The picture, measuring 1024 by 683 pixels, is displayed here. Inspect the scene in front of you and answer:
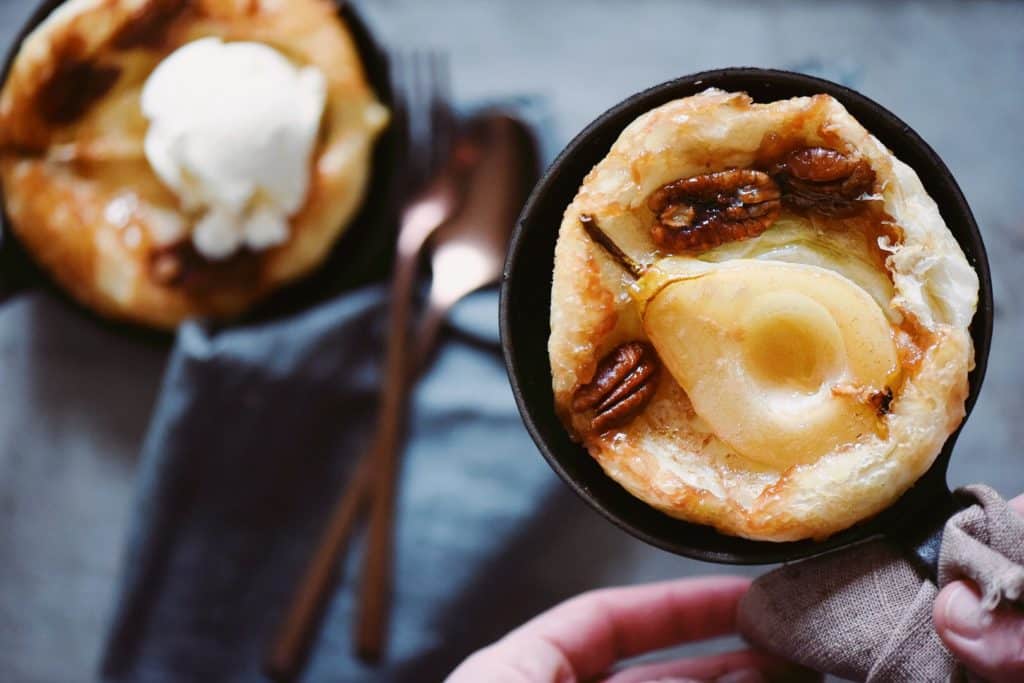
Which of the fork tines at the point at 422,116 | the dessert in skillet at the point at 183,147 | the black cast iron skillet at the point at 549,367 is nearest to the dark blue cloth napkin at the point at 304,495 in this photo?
the dessert in skillet at the point at 183,147

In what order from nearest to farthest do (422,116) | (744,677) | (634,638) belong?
(744,677), (634,638), (422,116)

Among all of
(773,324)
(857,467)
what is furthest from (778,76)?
(857,467)

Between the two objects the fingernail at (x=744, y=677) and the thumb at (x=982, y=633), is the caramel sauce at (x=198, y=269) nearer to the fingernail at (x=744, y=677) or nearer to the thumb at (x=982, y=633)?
the fingernail at (x=744, y=677)

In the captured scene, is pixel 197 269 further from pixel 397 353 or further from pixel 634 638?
pixel 634 638

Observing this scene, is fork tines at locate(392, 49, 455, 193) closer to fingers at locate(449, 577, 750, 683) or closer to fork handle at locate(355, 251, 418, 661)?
fork handle at locate(355, 251, 418, 661)

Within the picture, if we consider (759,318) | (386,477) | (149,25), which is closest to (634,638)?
(386,477)
